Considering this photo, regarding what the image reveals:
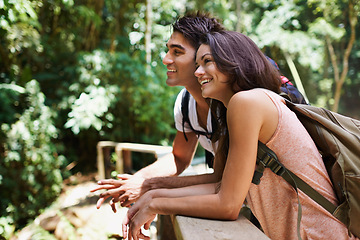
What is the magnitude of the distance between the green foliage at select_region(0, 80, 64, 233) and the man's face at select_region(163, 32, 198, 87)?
4054 mm

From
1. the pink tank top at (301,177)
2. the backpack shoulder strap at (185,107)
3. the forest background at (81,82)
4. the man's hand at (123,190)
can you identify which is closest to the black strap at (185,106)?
the backpack shoulder strap at (185,107)

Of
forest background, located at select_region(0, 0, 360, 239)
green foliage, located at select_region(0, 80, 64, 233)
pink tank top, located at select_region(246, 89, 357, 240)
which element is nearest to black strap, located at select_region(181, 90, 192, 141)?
pink tank top, located at select_region(246, 89, 357, 240)

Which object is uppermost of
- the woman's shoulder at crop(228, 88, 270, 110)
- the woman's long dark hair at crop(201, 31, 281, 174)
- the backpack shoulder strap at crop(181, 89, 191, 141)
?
the woman's long dark hair at crop(201, 31, 281, 174)

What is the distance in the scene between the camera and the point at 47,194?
5.35 m

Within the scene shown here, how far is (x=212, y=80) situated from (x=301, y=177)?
549 mm

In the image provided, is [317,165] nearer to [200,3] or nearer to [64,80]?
[64,80]

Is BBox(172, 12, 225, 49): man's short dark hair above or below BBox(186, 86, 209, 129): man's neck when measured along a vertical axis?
above

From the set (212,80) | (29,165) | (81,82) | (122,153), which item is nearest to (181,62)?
(212,80)

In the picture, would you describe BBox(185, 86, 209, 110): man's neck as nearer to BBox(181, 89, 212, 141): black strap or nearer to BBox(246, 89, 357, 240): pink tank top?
BBox(181, 89, 212, 141): black strap

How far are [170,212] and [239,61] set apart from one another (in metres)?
0.68

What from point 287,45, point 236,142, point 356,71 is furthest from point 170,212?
point 356,71

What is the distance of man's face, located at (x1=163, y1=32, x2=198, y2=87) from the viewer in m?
1.79

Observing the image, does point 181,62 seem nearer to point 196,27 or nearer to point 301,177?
point 196,27

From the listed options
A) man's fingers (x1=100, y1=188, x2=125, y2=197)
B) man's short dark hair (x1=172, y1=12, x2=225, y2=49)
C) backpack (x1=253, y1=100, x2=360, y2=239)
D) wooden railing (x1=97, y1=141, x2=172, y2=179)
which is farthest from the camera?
wooden railing (x1=97, y1=141, x2=172, y2=179)
